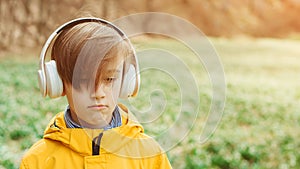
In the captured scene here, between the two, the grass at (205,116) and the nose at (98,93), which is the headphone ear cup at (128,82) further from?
the grass at (205,116)

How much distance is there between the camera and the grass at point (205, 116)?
16.5 feet

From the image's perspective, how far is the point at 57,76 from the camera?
2432 millimetres

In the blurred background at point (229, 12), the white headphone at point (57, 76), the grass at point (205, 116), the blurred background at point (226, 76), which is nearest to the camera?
the white headphone at point (57, 76)

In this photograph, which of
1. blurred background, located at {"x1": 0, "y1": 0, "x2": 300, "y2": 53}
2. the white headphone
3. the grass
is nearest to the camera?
the white headphone

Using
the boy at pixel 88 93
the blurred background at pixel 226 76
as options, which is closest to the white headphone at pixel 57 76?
the boy at pixel 88 93

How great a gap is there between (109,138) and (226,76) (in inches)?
381

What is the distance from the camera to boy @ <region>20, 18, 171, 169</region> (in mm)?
2473

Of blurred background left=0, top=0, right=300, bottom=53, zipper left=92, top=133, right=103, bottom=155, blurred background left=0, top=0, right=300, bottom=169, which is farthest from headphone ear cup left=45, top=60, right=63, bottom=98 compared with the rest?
blurred background left=0, top=0, right=300, bottom=53

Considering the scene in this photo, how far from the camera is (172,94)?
8758 millimetres

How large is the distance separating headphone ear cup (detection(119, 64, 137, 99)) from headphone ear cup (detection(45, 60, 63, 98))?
0.87 ft

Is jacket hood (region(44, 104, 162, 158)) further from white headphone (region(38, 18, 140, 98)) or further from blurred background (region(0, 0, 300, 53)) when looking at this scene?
blurred background (region(0, 0, 300, 53))

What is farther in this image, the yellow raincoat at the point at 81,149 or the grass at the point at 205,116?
the grass at the point at 205,116

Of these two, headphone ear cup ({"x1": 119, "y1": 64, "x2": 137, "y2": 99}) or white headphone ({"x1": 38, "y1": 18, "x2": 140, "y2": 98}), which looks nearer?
white headphone ({"x1": 38, "y1": 18, "x2": 140, "y2": 98})

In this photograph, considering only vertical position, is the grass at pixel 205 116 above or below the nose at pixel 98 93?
below
